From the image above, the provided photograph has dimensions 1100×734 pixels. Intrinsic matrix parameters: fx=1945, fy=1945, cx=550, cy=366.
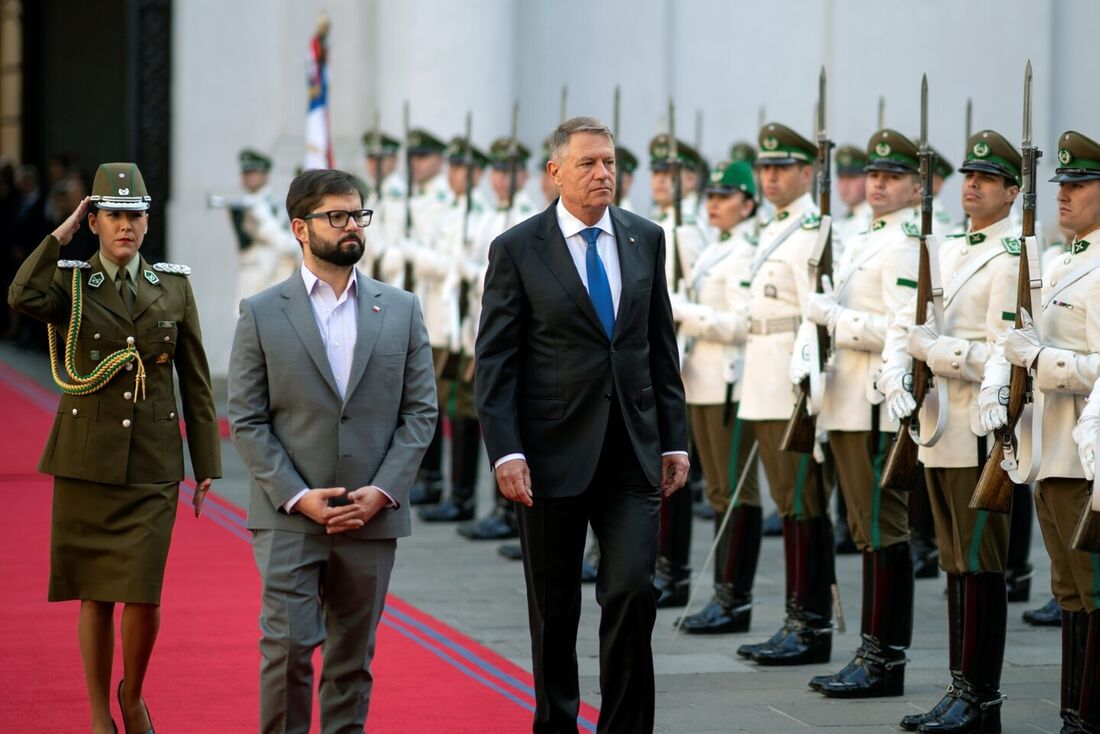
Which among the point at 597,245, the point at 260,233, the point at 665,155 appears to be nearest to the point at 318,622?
the point at 597,245

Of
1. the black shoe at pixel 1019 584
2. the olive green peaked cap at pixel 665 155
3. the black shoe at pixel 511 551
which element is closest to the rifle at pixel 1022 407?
the black shoe at pixel 1019 584

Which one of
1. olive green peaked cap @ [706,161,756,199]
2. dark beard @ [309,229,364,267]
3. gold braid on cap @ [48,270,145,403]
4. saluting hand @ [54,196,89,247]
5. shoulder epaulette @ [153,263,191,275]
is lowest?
gold braid on cap @ [48,270,145,403]

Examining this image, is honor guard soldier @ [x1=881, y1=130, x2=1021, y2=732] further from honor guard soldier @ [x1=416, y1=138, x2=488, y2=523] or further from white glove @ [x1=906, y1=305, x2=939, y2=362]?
honor guard soldier @ [x1=416, y1=138, x2=488, y2=523]

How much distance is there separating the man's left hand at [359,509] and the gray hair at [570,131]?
115 cm

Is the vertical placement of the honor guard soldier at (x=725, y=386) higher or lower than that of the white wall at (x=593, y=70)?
lower

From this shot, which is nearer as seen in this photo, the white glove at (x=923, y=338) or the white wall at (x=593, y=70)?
the white glove at (x=923, y=338)

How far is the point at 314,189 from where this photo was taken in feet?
17.0

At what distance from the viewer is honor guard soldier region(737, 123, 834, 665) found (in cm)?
742

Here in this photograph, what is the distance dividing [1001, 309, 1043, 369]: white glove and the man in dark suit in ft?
3.34

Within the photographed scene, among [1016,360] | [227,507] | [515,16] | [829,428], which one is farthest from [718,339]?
[515,16]

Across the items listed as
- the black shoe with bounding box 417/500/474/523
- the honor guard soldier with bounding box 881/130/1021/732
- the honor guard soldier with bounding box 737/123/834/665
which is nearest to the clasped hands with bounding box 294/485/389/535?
the honor guard soldier with bounding box 881/130/1021/732

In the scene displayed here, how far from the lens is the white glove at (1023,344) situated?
572cm

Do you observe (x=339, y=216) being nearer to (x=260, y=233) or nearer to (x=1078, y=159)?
(x=1078, y=159)

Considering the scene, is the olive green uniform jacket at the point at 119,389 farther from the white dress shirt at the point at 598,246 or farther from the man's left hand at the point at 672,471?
the man's left hand at the point at 672,471
